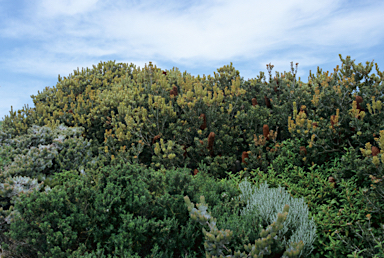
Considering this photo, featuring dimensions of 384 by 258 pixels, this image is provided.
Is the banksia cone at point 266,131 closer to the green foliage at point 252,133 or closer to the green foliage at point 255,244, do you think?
the green foliage at point 252,133

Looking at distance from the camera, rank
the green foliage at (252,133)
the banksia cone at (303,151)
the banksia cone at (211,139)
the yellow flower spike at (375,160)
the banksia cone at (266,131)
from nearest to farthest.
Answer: the yellow flower spike at (375,160) → the green foliage at (252,133) → the banksia cone at (303,151) → the banksia cone at (211,139) → the banksia cone at (266,131)

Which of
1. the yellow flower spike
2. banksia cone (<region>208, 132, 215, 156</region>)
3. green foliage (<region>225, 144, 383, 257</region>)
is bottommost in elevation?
green foliage (<region>225, 144, 383, 257</region>)

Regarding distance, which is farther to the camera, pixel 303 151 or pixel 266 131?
pixel 266 131

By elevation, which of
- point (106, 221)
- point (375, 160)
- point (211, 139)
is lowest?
point (106, 221)

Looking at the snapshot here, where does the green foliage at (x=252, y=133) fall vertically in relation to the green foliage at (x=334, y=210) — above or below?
above

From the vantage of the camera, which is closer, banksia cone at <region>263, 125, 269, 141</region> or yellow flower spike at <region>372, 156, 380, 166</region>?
yellow flower spike at <region>372, 156, 380, 166</region>

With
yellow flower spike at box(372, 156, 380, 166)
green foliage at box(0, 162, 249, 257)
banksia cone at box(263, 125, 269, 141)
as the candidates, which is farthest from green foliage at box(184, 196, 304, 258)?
banksia cone at box(263, 125, 269, 141)

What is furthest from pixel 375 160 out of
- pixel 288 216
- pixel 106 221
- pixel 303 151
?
pixel 106 221

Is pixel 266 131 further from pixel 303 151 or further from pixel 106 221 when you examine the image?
pixel 106 221

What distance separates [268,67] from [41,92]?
8.10 metres

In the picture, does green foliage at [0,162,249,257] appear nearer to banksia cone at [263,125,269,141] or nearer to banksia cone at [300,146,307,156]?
banksia cone at [300,146,307,156]

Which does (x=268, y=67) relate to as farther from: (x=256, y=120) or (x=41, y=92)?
(x=41, y=92)

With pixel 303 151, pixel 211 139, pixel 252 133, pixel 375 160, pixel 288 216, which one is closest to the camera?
pixel 288 216

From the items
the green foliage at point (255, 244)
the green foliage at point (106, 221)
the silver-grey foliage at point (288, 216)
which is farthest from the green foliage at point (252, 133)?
the green foliage at point (255, 244)
